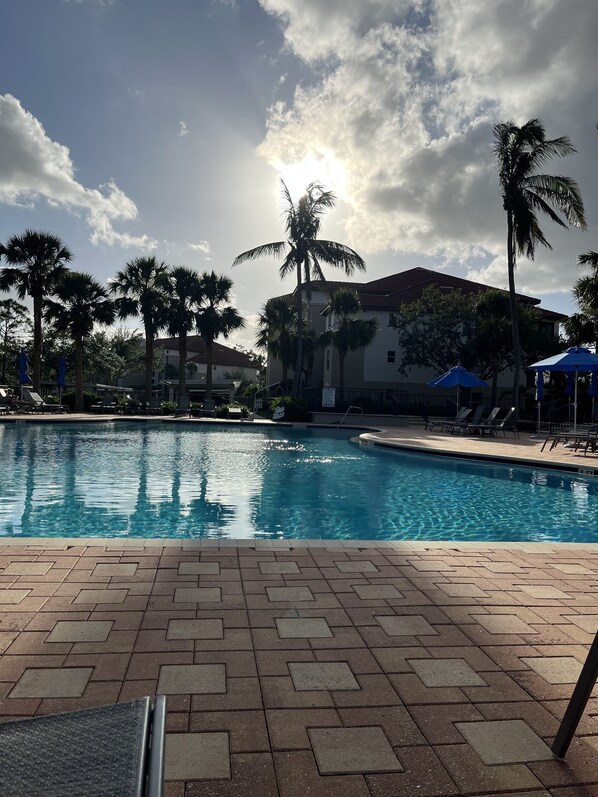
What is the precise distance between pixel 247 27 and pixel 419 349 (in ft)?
71.8

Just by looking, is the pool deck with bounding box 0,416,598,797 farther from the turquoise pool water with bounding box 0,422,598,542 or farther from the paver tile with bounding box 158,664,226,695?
the turquoise pool water with bounding box 0,422,598,542

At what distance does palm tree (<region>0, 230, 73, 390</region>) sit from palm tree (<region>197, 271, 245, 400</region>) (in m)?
8.51

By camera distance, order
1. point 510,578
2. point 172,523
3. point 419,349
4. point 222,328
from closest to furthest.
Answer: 1. point 510,578
2. point 172,523
3. point 419,349
4. point 222,328

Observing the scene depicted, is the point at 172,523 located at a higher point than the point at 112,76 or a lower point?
lower

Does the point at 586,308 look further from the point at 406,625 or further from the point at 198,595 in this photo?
the point at 198,595

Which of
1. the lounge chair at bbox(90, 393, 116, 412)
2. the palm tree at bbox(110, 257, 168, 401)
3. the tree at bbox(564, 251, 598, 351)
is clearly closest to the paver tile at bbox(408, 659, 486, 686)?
the tree at bbox(564, 251, 598, 351)

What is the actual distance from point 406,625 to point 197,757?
5.08 ft

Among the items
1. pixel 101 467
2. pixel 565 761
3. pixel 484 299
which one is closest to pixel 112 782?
pixel 565 761

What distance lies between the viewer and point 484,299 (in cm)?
2827

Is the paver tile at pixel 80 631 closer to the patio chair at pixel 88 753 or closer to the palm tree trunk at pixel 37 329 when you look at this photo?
the patio chair at pixel 88 753

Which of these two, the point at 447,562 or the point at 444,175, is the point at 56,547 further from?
the point at 444,175

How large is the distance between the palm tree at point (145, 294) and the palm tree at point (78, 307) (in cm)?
159

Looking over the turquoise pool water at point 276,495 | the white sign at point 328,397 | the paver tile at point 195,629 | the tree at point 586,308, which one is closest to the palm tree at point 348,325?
the white sign at point 328,397

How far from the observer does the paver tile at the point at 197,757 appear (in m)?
1.78
